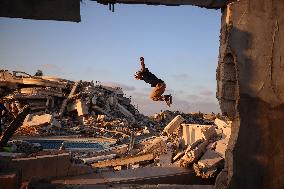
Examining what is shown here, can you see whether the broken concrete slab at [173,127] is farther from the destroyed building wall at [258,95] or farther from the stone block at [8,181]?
the stone block at [8,181]

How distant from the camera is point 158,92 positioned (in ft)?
51.8

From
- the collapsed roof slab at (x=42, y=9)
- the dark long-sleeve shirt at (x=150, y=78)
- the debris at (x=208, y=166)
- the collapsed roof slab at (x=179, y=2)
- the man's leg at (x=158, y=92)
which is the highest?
the collapsed roof slab at (x=179, y=2)

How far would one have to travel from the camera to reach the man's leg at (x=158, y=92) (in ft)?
50.7

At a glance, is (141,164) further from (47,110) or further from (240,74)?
(47,110)

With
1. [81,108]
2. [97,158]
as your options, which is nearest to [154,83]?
[97,158]

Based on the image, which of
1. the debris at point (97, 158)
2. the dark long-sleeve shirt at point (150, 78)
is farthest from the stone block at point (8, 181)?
the dark long-sleeve shirt at point (150, 78)

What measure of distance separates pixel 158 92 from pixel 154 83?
0.83 m

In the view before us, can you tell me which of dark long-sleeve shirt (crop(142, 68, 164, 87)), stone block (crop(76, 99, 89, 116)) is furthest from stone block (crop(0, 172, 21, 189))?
stone block (crop(76, 99, 89, 116))

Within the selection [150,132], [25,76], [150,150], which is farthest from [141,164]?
[25,76]

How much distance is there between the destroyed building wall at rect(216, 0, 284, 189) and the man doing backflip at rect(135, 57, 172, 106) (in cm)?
942

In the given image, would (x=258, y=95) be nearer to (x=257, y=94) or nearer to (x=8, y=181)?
(x=257, y=94)

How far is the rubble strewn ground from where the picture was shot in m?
10.0

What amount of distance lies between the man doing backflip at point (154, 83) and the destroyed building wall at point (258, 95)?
30.9 ft

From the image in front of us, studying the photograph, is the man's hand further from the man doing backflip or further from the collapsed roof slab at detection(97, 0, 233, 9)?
the collapsed roof slab at detection(97, 0, 233, 9)
